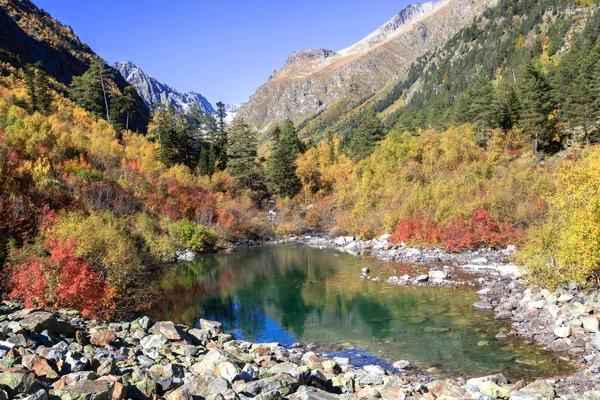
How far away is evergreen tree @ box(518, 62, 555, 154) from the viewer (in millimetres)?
57875

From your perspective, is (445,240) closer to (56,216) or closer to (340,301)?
(340,301)

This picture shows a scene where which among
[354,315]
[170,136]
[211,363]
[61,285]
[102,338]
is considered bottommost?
[354,315]

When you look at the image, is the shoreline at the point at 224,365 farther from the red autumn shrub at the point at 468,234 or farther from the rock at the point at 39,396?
the red autumn shrub at the point at 468,234

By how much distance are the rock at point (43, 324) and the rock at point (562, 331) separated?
19022 millimetres

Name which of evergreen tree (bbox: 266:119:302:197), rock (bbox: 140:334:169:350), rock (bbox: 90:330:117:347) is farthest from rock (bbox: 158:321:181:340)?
evergreen tree (bbox: 266:119:302:197)

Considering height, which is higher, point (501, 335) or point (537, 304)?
point (537, 304)

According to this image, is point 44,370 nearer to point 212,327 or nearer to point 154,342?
point 154,342

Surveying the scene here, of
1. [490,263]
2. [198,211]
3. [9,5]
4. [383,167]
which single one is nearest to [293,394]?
[490,263]

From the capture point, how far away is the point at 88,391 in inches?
347

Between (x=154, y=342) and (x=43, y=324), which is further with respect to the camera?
(x=154, y=342)

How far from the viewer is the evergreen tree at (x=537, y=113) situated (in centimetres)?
5788

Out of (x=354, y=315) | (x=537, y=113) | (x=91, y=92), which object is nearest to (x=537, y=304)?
(x=354, y=315)

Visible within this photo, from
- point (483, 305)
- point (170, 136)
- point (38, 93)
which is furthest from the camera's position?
point (170, 136)

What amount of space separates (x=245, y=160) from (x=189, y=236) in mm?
29865
